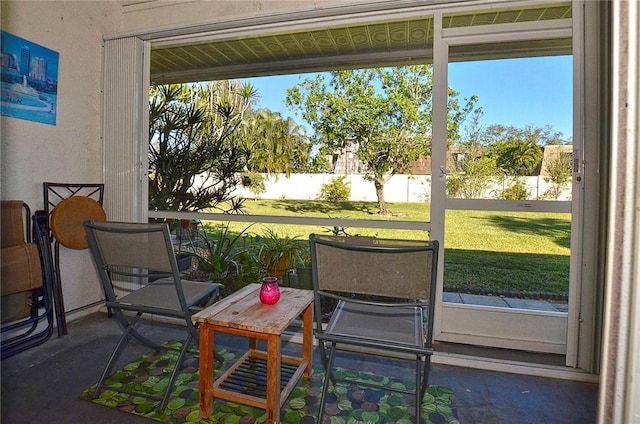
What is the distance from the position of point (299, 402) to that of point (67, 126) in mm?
2562

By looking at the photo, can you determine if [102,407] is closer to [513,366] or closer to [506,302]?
[513,366]

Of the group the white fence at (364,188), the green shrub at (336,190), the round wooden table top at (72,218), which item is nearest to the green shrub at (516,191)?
the white fence at (364,188)

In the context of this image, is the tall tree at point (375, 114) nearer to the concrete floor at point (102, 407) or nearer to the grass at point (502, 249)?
the grass at point (502, 249)

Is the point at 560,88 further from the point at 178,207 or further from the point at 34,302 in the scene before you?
the point at 34,302

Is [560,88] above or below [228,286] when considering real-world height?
above

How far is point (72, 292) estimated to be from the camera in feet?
9.21

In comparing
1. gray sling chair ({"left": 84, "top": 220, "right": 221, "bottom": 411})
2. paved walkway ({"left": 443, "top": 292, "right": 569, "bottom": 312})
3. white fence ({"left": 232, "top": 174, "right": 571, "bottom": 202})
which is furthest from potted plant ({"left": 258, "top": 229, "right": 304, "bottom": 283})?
paved walkway ({"left": 443, "top": 292, "right": 569, "bottom": 312})

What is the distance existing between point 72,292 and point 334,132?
2504 mm

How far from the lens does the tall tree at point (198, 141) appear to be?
319 centimetres

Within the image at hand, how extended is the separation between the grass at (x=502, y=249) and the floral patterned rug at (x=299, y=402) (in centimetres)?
87

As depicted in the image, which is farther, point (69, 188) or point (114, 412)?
point (69, 188)

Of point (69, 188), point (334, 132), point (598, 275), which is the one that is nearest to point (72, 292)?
point (69, 188)

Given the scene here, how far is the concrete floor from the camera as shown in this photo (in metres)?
1.70

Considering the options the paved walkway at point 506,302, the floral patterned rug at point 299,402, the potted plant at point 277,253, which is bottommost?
the floral patterned rug at point 299,402
